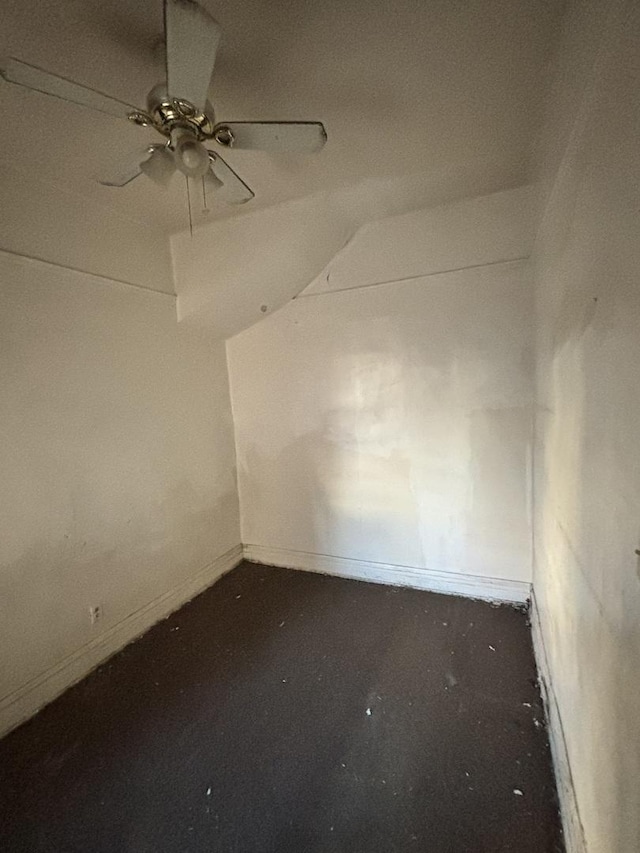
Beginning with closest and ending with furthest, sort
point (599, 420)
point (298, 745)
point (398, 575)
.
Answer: point (599, 420) → point (298, 745) → point (398, 575)

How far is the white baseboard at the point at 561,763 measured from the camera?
1156mm

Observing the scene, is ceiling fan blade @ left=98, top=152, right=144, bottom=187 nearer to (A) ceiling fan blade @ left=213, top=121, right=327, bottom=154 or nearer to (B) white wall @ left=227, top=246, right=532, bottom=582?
(A) ceiling fan blade @ left=213, top=121, right=327, bottom=154

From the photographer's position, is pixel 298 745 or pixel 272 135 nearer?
pixel 272 135

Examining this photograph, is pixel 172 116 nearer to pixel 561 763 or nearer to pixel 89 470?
pixel 89 470

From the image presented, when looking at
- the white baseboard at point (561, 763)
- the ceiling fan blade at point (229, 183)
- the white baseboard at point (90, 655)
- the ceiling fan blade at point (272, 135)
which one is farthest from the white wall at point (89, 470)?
the white baseboard at point (561, 763)

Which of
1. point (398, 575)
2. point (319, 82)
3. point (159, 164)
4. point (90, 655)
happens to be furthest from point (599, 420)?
point (90, 655)

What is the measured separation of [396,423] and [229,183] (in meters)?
1.70

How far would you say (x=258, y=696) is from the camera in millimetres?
1883

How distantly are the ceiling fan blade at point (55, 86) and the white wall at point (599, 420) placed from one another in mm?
1299

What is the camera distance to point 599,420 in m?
1.00

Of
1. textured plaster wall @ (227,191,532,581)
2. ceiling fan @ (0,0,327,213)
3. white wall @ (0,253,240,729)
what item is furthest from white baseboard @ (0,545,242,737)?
ceiling fan @ (0,0,327,213)

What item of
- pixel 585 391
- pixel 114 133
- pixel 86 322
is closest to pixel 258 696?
pixel 585 391

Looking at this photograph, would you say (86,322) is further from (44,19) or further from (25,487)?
(44,19)

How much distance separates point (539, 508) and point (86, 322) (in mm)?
2625
